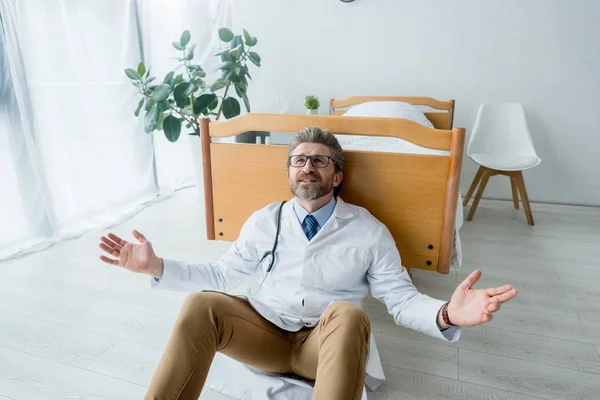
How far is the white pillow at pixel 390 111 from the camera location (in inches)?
106

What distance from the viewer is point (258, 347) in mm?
1193

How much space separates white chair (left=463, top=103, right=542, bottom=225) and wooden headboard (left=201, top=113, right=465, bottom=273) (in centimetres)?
167

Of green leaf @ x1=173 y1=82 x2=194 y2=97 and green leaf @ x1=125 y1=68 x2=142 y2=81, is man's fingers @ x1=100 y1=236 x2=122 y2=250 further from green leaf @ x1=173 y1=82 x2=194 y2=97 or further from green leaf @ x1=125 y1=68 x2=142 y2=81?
green leaf @ x1=125 y1=68 x2=142 y2=81

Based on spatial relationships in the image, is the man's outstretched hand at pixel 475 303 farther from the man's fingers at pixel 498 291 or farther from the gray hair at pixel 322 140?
the gray hair at pixel 322 140

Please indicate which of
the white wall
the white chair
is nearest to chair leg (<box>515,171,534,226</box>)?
the white chair

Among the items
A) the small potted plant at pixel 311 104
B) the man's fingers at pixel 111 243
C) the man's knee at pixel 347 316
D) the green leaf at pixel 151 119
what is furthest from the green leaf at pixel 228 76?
the man's knee at pixel 347 316

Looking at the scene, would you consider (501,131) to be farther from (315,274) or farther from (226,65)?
(315,274)

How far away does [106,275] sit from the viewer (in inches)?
86.7

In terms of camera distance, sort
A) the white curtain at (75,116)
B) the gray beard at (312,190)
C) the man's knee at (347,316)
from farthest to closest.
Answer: the white curtain at (75,116), the gray beard at (312,190), the man's knee at (347,316)

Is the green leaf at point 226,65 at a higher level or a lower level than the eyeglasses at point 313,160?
higher

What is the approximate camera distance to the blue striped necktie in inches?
53.4

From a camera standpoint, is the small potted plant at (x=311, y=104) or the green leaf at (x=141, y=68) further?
the small potted plant at (x=311, y=104)

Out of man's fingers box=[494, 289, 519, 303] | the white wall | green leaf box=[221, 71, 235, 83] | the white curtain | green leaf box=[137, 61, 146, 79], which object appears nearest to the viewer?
man's fingers box=[494, 289, 519, 303]

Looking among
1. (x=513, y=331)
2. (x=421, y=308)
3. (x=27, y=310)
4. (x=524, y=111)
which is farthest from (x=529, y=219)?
(x=27, y=310)
